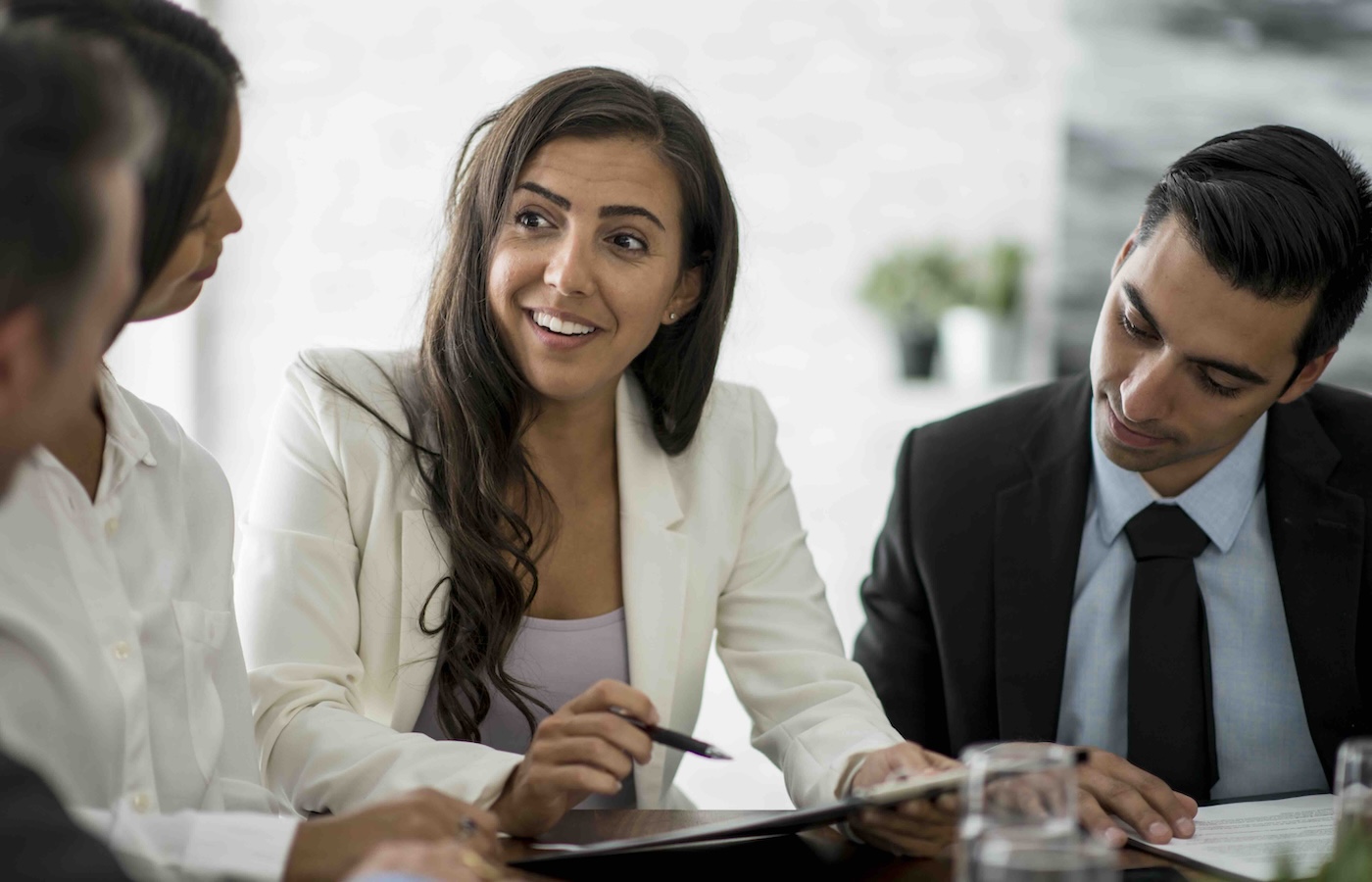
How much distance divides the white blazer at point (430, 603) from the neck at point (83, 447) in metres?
0.41

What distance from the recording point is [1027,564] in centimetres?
205

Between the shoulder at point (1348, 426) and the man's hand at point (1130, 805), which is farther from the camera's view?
the shoulder at point (1348, 426)

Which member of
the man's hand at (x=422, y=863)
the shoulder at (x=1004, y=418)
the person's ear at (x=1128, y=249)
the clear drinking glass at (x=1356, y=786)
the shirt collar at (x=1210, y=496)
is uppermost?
the person's ear at (x=1128, y=249)

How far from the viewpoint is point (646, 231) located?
1.98 meters

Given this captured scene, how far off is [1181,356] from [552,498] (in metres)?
0.94

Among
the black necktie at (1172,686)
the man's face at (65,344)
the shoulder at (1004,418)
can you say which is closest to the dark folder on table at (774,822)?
the man's face at (65,344)

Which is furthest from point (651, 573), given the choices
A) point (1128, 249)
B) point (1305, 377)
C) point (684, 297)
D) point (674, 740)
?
point (1305, 377)

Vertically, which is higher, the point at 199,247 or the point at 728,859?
the point at 199,247

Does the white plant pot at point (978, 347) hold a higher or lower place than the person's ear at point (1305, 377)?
higher

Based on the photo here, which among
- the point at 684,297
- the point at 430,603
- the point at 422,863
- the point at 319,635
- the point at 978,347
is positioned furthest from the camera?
the point at 978,347

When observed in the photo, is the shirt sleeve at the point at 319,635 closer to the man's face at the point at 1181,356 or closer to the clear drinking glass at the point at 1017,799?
the clear drinking glass at the point at 1017,799

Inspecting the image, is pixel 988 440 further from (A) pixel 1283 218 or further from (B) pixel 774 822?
(B) pixel 774 822

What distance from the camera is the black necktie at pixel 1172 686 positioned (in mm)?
1883

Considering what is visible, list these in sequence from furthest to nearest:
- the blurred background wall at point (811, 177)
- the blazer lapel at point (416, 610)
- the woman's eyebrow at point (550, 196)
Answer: the blurred background wall at point (811, 177) → the woman's eyebrow at point (550, 196) → the blazer lapel at point (416, 610)
